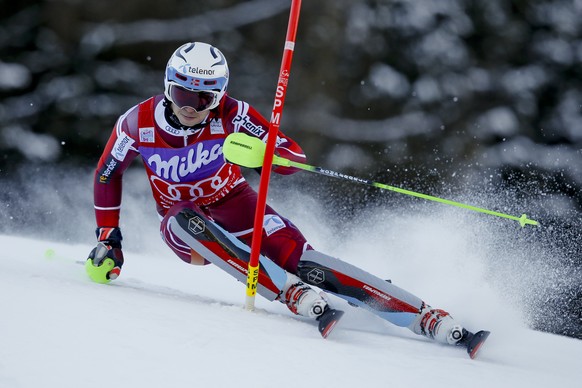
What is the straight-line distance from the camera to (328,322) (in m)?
2.87

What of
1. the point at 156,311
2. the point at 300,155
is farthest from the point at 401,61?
the point at 156,311

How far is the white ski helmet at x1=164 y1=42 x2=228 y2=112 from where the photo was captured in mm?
3200

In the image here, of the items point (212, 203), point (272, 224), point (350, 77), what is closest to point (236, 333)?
point (272, 224)

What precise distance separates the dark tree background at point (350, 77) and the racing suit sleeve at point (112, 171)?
5.09 m

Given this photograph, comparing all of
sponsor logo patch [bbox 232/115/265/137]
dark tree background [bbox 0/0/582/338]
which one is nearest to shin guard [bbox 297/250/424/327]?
sponsor logo patch [bbox 232/115/265/137]

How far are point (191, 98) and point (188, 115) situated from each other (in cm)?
10

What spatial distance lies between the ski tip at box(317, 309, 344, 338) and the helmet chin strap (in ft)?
3.40

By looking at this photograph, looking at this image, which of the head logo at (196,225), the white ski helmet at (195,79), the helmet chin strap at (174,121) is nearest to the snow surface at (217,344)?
the head logo at (196,225)

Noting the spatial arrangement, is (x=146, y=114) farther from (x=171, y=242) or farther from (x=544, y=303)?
(x=544, y=303)

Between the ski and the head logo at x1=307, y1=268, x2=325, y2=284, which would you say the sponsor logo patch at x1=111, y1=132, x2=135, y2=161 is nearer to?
the head logo at x1=307, y1=268, x2=325, y2=284

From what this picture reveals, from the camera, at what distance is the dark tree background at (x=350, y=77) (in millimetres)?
8336

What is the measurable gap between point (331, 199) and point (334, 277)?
514 cm

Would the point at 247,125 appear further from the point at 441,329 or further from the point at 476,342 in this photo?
the point at 476,342

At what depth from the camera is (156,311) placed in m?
2.74
